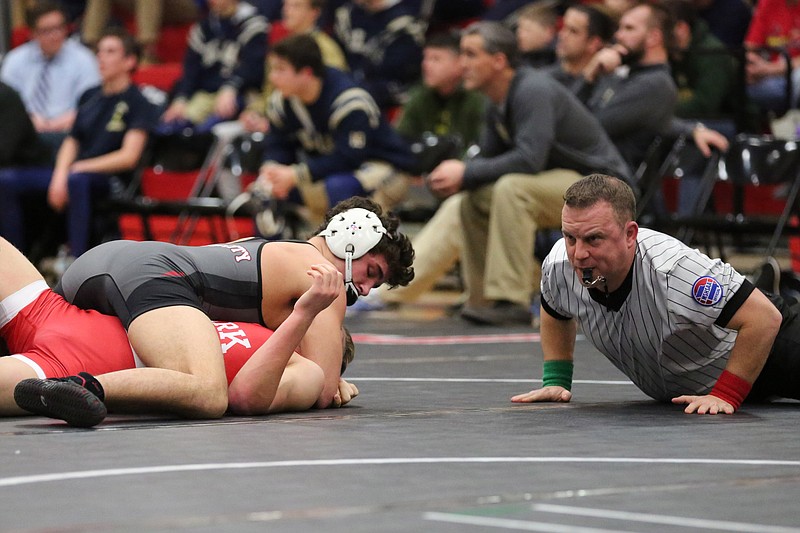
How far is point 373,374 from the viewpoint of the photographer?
5.36 metres

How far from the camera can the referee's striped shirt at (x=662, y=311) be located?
399cm

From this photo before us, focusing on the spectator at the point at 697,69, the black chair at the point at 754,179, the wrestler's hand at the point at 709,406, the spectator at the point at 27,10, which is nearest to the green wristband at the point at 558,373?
the wrestler's hand at the point at 709,406

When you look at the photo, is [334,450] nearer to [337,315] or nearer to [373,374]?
[337,315]

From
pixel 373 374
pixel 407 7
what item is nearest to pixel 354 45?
pixel 407 7

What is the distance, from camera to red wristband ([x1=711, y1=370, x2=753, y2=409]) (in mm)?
4055

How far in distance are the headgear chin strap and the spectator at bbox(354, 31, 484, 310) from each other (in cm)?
369

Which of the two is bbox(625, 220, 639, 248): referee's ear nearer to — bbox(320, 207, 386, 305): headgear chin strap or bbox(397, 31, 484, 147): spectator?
bbox(320, 207, 386, 305): headgear chin strap

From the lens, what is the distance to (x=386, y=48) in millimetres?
10062

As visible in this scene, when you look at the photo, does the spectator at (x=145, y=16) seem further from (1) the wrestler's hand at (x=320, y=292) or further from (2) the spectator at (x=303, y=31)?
(1) the wrestler's hand at (x=320, y=292)

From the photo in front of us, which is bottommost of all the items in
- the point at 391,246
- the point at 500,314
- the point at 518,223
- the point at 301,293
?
the point at 500,314

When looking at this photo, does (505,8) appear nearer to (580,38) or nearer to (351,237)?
(580,38)

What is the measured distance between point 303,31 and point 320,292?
6.43 metres

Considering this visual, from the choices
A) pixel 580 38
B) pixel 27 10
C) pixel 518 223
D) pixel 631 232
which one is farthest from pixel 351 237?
pixel 27 10

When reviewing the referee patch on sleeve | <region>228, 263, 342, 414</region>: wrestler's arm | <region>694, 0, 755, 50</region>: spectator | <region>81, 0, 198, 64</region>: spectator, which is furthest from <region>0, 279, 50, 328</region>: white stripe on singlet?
<region>81, 0, 198, 64</region>: spectator
